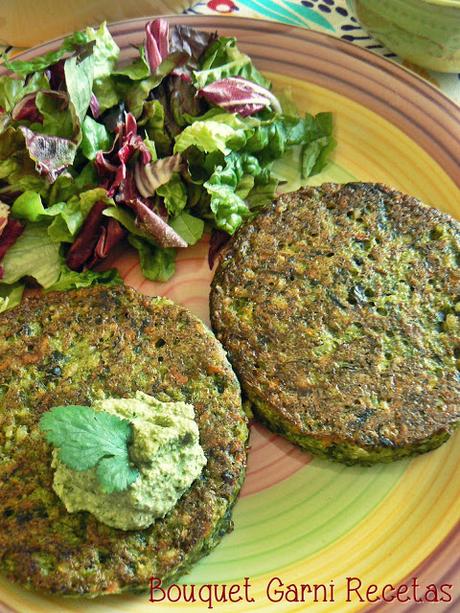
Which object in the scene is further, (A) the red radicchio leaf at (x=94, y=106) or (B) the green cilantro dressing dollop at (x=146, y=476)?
(A) the red radicchio leaf at (x=94, y=106)

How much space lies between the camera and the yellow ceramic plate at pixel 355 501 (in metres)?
2.87

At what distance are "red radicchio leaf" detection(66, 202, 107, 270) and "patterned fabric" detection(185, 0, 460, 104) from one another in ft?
6.72

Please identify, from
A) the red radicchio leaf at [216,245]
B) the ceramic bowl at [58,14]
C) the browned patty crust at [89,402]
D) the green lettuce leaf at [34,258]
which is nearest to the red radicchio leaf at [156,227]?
the red radicchio leaf at [216,245]

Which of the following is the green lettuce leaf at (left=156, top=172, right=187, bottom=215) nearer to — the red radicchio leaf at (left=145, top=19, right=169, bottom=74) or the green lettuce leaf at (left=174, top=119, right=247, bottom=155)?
the green lettuce leaf at (left=174, top=119, right=247, bottom=155)

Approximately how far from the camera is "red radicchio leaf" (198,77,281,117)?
12.8ft

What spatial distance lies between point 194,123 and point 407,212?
132cm

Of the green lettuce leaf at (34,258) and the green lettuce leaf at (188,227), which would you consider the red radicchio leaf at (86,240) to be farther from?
the green lettuce leaf at (188,227)

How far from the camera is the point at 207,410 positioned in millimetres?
3041

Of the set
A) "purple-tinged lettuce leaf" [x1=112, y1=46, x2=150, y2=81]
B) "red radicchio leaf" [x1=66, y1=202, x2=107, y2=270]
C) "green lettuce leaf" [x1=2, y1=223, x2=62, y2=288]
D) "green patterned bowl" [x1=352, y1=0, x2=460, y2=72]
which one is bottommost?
"green lettuce leaf" [x1=2, y1=223, x2=62, y2=288]

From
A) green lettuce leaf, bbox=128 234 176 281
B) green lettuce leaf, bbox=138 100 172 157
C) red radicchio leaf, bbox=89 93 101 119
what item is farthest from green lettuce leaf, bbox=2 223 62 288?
green lettuce leaf, bbox=138 100 172 157

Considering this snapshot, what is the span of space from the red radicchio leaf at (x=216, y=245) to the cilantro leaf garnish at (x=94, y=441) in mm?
1383

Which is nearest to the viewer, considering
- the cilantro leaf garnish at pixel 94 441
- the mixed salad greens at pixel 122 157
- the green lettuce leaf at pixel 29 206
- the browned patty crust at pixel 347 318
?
the cilantro leaf garnish at pixel 94 441

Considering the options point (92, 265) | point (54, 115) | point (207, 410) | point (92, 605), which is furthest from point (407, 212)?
point (92, 605)

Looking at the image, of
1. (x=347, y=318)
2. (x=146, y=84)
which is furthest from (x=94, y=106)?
(x=347, y=318)
